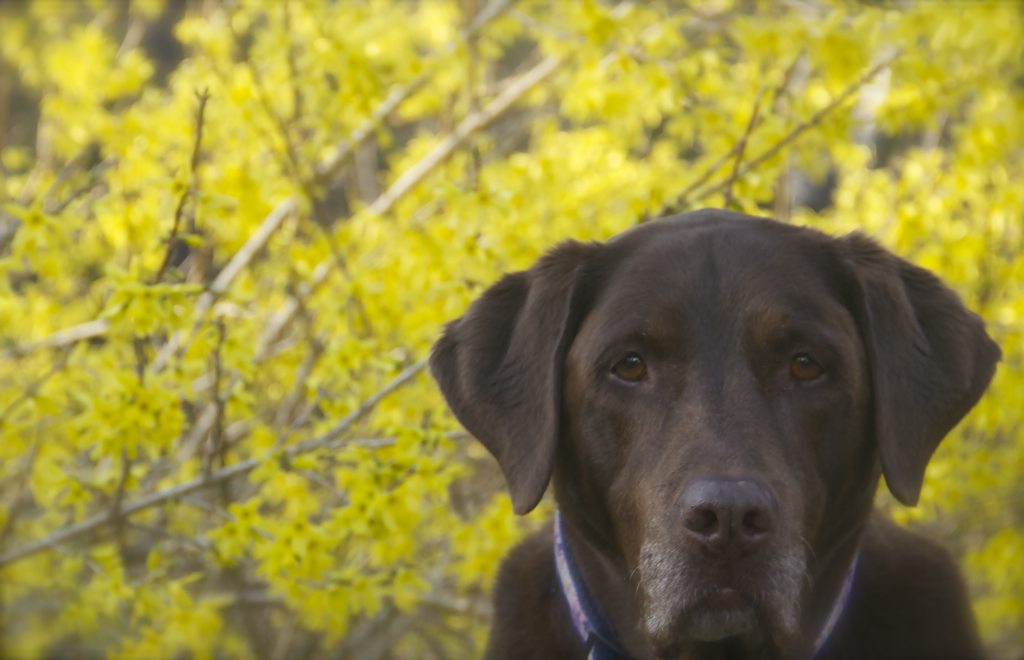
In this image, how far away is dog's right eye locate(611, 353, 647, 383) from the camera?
6.97 ft

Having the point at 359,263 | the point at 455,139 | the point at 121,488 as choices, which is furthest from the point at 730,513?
the point at 455,139

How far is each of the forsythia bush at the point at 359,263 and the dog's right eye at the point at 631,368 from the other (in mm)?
796

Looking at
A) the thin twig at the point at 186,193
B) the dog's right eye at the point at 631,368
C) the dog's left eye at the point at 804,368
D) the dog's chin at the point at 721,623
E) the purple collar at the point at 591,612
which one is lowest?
the purple collar at the point at 591,612

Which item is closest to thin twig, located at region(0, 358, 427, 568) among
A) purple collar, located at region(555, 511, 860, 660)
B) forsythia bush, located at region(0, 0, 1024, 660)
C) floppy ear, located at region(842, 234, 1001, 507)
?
forsythia bush, located at region(0, 0, 1024, 660)

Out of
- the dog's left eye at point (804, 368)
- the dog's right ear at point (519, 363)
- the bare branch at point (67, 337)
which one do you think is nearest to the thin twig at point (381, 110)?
the bare branch at point (67, 337)

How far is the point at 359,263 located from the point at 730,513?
237cm

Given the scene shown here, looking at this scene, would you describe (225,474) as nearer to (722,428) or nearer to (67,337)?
(67,337)

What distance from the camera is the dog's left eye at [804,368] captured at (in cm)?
205

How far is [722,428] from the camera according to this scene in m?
1.90

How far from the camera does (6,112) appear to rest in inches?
283

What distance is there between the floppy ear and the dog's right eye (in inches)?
22.2

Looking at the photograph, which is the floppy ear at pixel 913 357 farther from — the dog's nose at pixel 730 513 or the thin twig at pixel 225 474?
the thin twig at pixel 225 474

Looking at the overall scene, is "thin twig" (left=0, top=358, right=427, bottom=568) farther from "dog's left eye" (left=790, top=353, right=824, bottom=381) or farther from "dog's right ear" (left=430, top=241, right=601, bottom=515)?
"dog's left eye" (left=790, top=353, right=824, bottom=381)

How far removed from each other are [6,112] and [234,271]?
400 centimetres
